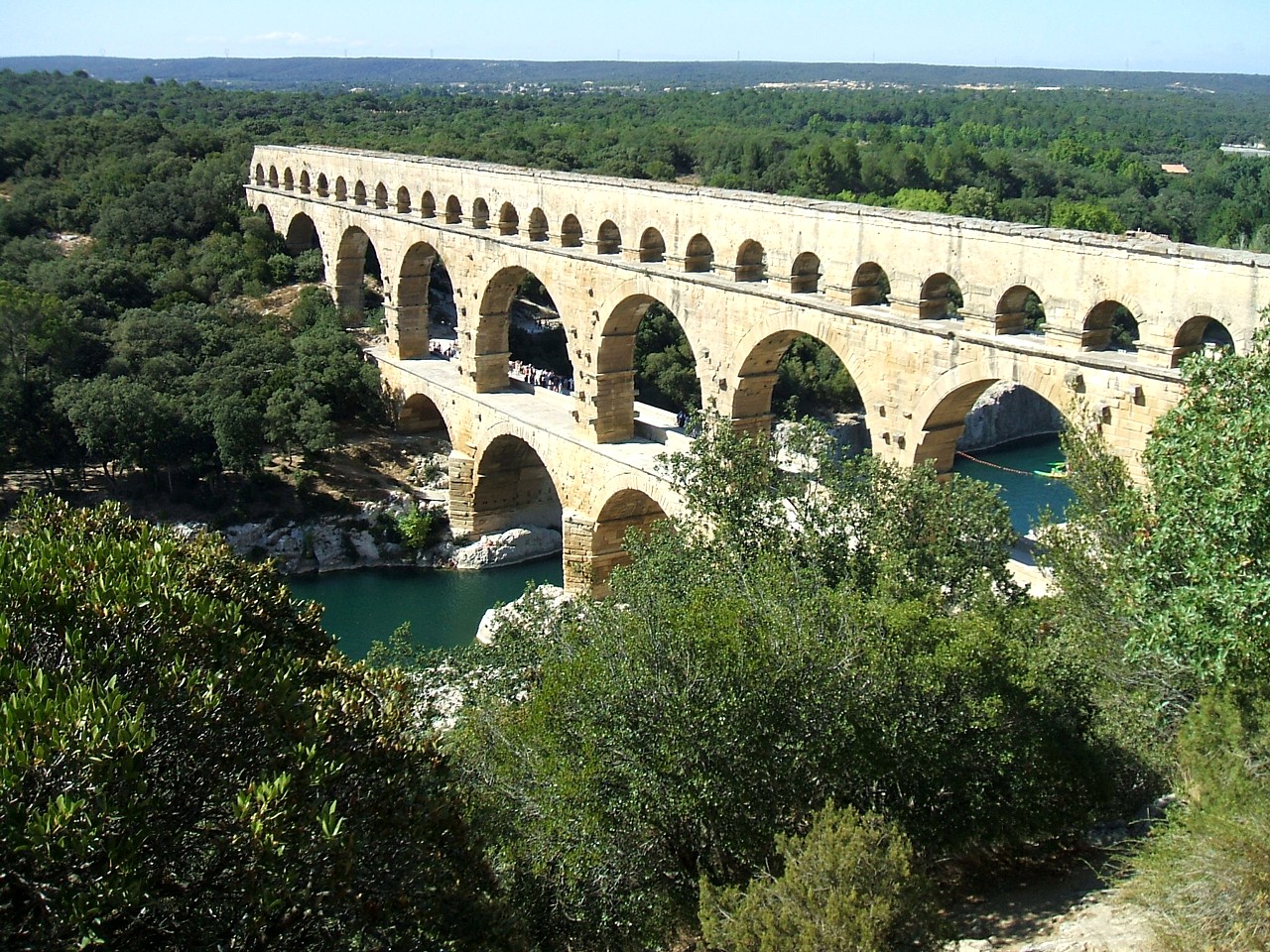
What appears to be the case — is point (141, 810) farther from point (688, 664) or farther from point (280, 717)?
point (688, 664)

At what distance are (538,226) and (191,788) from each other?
14.8m

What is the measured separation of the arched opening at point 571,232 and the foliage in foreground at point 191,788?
12.2 meters

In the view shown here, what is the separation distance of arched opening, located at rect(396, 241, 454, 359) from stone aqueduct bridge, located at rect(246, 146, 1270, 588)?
0.04 meters

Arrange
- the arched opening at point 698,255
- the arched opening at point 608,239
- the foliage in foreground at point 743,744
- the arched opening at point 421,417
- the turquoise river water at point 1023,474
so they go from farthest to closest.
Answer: the turquoise river water at point 1023,474, the arched opening at point 421,417, the arched opening at point 608,239, the arched opening at point 698,255, the foliage in foreground at point 743,744

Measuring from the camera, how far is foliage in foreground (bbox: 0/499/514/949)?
4672mm

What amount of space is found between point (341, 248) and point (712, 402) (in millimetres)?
14303

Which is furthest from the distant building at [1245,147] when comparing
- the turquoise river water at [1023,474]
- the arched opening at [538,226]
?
the arched opening at [538,226]

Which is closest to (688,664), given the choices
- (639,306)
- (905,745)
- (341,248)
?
(905,745)

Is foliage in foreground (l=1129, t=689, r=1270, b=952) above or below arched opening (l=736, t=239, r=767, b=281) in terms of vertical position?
below

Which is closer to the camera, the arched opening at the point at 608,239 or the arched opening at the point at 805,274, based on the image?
the arched opening at the point at 805,274

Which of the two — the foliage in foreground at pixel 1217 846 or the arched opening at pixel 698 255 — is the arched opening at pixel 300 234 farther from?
the foliage in foreground at pixel 1217 846

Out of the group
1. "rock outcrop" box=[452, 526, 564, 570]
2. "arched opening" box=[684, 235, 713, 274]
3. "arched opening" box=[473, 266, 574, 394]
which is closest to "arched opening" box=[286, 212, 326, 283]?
"arched opening" box=[473, 266, 574, 394]

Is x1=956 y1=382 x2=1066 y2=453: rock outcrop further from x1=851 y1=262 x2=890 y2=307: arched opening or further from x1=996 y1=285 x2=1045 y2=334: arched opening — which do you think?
x1=996 y1=285 x2=1045 y2=334: arched opening

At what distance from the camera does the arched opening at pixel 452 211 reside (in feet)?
71.1
